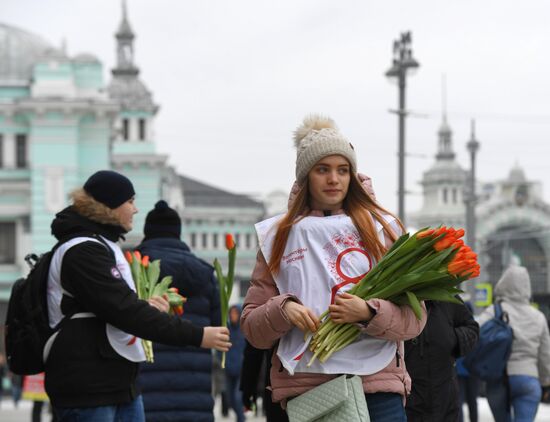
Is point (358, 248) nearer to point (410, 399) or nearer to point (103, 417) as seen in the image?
point (103, 417)

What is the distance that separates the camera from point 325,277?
204 inches

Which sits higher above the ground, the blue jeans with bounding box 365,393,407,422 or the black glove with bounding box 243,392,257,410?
the blue jeans with bounding box 365,393,407,422

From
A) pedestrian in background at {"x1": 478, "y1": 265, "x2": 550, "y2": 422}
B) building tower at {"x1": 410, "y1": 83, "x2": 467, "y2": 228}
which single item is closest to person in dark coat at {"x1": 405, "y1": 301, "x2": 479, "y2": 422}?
pedestrian in background at {"x1": 478, "y1": 265, "x2": 550, "y2": 422}

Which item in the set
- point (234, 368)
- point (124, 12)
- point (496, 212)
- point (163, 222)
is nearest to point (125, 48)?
point (124, 12)

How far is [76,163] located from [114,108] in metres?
2.78

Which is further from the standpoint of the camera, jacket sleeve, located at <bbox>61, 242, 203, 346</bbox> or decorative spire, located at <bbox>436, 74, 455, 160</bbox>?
decorative spire, located at <bbox>436, 74, 455, 160</bbox>

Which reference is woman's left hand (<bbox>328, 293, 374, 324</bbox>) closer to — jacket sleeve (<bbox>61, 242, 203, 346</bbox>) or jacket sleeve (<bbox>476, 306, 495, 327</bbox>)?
jacket sleeve (<bbox>61, 242, 203, 346</bbox>)

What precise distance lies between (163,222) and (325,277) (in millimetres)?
3902

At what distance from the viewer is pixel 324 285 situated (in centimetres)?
519

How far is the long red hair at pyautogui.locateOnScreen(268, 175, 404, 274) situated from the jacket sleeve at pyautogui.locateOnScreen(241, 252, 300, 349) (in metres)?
0.08

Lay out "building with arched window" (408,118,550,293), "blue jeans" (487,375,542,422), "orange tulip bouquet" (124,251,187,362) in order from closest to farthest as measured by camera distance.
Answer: "orange tulip bouquet" (124,251,187,362) < "blue jeans" (487,375,542,422) < "building with arched window" (408,118,550,293)

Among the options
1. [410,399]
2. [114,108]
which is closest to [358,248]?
[410,399]

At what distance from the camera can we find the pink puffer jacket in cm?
503

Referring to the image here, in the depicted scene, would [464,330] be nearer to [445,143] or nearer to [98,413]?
[98,413]
